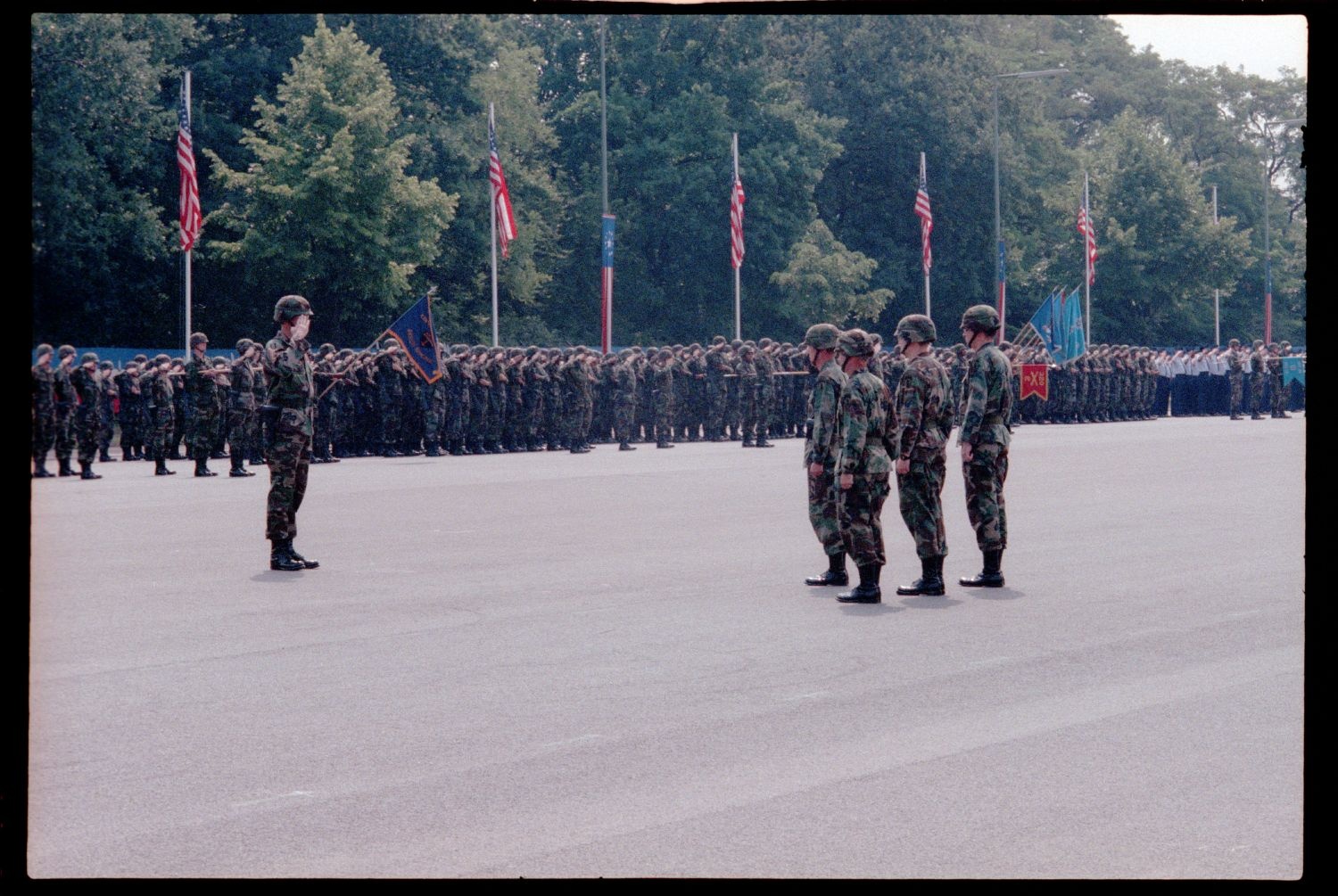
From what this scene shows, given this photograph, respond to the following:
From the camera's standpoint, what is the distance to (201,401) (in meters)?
27.1

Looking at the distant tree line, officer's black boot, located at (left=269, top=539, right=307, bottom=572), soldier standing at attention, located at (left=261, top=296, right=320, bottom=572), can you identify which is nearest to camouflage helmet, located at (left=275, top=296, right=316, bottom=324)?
soldier standing at attention, located at (left=261, top=296, right=320, bottom=572)

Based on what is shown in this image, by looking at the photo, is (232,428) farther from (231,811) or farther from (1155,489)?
(231,811)

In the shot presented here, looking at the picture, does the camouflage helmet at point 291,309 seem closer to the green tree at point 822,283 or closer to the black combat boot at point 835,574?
the black combat boot at point 835,574

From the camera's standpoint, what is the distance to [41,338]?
2979mm

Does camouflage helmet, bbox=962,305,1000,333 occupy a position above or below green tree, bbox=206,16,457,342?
below

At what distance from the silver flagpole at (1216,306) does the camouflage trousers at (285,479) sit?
59.3 metres

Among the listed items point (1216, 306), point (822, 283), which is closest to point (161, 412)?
point (822, 283)

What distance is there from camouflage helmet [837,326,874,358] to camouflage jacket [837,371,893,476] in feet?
0.63

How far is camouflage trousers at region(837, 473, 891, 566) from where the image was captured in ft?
39.5

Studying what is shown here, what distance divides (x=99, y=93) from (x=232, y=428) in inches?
331

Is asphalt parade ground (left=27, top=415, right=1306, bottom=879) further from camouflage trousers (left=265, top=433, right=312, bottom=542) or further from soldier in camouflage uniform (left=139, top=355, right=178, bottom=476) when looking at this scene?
soldier in camouflage uniform (left=139, top=355, right=178, bottom=476)
